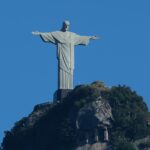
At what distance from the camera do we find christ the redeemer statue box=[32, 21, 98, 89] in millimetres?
117750

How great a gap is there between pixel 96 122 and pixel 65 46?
22.6ft

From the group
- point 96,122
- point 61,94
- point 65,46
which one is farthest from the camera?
point 65,46

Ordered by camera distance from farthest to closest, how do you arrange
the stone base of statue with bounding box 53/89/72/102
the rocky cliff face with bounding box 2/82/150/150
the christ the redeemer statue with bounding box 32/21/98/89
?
1. the christ the redeemer statue with bounding box 32/21/98/89
2. the stone base of statue with bounding box 53/89/72/102
3. the rocky cliff face with bounding box 2/82/150/150

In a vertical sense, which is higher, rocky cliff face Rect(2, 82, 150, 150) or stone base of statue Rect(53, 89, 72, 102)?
stone base of statue Rect(53, 89, 72, 102)

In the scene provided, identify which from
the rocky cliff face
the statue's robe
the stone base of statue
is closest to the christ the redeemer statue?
the statue's robe

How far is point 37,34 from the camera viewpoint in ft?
384

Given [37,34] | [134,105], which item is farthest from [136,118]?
[37,34]

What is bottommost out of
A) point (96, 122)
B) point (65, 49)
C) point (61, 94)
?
point (96, 122)

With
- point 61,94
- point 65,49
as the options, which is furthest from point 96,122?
point 65,49

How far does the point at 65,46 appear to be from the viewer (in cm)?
11844

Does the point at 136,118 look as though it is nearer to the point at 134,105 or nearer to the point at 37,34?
the point at 134,105

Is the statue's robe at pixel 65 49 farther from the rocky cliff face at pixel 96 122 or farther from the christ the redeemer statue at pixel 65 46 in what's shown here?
the rocky cliff face at pixel 96 122

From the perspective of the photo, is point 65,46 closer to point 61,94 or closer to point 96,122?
point 61,94

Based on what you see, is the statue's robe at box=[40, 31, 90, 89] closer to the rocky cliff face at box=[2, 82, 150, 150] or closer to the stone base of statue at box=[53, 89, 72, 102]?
the stone base of statue at box=[53, 89, 72, 102]
